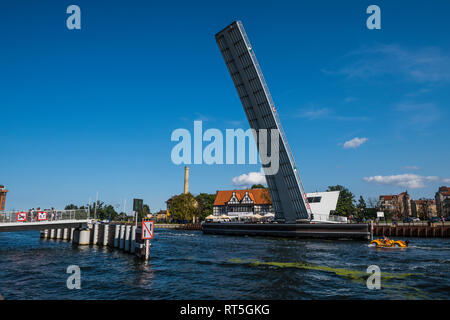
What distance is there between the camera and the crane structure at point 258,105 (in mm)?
32469

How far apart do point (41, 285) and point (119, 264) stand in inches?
226

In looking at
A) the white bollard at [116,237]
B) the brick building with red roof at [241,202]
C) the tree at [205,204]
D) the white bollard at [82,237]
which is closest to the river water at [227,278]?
the white bollard at [116,237]

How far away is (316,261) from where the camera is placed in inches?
750

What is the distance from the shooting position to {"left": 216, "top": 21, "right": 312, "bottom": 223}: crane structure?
32.5 meters

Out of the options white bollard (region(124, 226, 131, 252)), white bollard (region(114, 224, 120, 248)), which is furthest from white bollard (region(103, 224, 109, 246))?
white bollard (region(124, 226, 131, 252))

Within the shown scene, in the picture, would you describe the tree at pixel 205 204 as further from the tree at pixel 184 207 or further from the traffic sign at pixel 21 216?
the traffic sign at pixel 21 216

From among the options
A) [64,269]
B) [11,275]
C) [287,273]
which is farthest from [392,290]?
[11,275]

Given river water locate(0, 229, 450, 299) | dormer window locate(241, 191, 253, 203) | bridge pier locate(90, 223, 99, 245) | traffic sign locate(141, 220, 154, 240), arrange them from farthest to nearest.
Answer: dormer window locate(241, 191, 253, 203) < bridge pier locate(90, 223, 99, 245) < traffic sign locate(141, 220, 154, 240) < river water locate(0, 229, 450, 299)

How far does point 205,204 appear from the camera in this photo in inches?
3868

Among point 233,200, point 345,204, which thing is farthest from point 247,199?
point 345,204

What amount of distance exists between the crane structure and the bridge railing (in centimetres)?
2130

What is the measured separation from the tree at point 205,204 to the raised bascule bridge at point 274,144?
183 feet

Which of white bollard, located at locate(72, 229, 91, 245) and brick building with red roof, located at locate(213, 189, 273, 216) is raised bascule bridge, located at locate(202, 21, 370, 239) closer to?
white bollard, located at locate(72, 229, 91, 245)
